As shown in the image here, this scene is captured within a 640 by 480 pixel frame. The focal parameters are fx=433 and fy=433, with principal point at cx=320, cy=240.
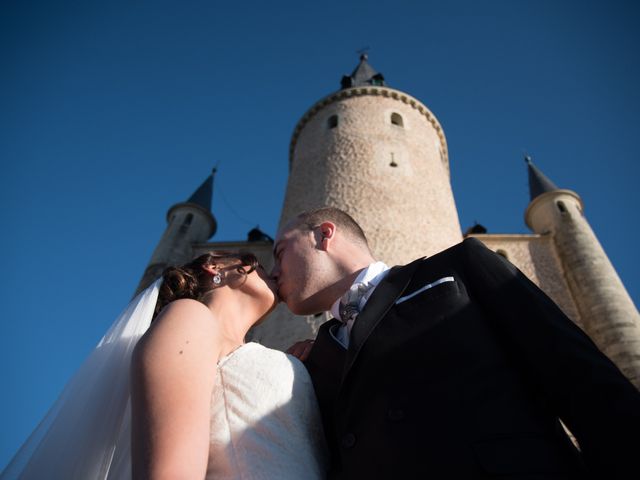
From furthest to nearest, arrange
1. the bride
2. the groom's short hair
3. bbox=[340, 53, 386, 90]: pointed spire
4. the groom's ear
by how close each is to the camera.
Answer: bbox=[340, 53, 386, 90]: pointed spire
the groom's short hair
the groom's ear
the bride

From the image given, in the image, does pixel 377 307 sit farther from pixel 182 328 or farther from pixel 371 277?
pixel 182 328

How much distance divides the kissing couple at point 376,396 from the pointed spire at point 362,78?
1367cm

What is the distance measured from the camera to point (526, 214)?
13812 mm

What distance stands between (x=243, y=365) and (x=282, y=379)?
0.19 m

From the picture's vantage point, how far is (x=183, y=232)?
14.1 metres

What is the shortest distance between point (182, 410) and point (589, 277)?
1165cm

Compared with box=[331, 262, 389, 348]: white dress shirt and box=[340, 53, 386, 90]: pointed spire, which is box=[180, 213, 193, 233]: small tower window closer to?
box=[340, 53, 386, 90]: pointed spire

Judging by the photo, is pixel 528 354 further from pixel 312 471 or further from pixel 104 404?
pixel 104 404

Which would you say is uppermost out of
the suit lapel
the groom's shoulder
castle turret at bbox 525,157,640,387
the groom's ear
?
castle turret at bbox 525,157,640,387

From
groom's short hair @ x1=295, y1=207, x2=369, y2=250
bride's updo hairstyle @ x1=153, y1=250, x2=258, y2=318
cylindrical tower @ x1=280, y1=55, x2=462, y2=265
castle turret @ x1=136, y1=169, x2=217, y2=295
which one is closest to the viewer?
bride's updo hairstyle @ x1=153, y1=250, x2=258, y2=318

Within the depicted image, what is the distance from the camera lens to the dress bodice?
159 centimetres

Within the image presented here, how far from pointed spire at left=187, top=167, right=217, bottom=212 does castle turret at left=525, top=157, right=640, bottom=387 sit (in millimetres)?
11030

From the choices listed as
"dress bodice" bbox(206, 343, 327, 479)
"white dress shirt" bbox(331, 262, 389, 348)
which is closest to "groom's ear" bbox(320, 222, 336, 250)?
"white dress shirt" bbox(331, 262, 389, 348)

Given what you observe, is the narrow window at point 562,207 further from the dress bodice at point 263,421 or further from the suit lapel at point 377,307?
the dress bodice at point 263,421
